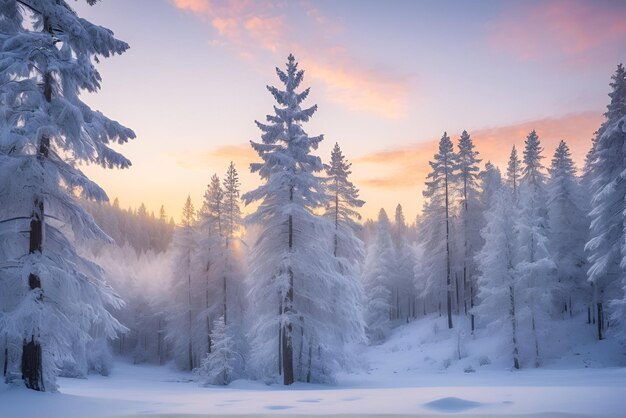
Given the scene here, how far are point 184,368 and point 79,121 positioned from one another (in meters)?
36.6

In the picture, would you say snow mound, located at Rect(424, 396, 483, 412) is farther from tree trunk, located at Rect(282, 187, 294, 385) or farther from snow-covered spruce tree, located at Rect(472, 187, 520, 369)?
snow-covered spruce tree, located at Rect(472, 187, 520, 369)

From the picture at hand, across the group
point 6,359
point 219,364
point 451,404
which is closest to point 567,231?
point 219,364

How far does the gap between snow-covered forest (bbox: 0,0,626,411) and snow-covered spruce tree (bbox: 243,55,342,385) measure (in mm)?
88

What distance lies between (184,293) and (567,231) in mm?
35488

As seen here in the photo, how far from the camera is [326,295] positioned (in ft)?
70.3

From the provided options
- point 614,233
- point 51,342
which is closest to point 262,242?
Answer: point 51,342

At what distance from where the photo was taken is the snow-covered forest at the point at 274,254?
10.8 meters

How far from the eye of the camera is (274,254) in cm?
→ 2114

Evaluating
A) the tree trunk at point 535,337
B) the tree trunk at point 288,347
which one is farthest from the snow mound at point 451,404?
the tree trunk at point 535,337

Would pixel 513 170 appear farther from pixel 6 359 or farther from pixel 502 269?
pixel 6 359

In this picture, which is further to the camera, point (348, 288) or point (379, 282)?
point (379, 282)

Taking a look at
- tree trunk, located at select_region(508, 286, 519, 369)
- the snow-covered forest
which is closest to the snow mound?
the snow-covered forest

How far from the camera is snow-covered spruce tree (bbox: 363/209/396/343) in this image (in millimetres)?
53125

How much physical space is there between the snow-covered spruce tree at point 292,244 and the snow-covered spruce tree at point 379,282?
104 ft
